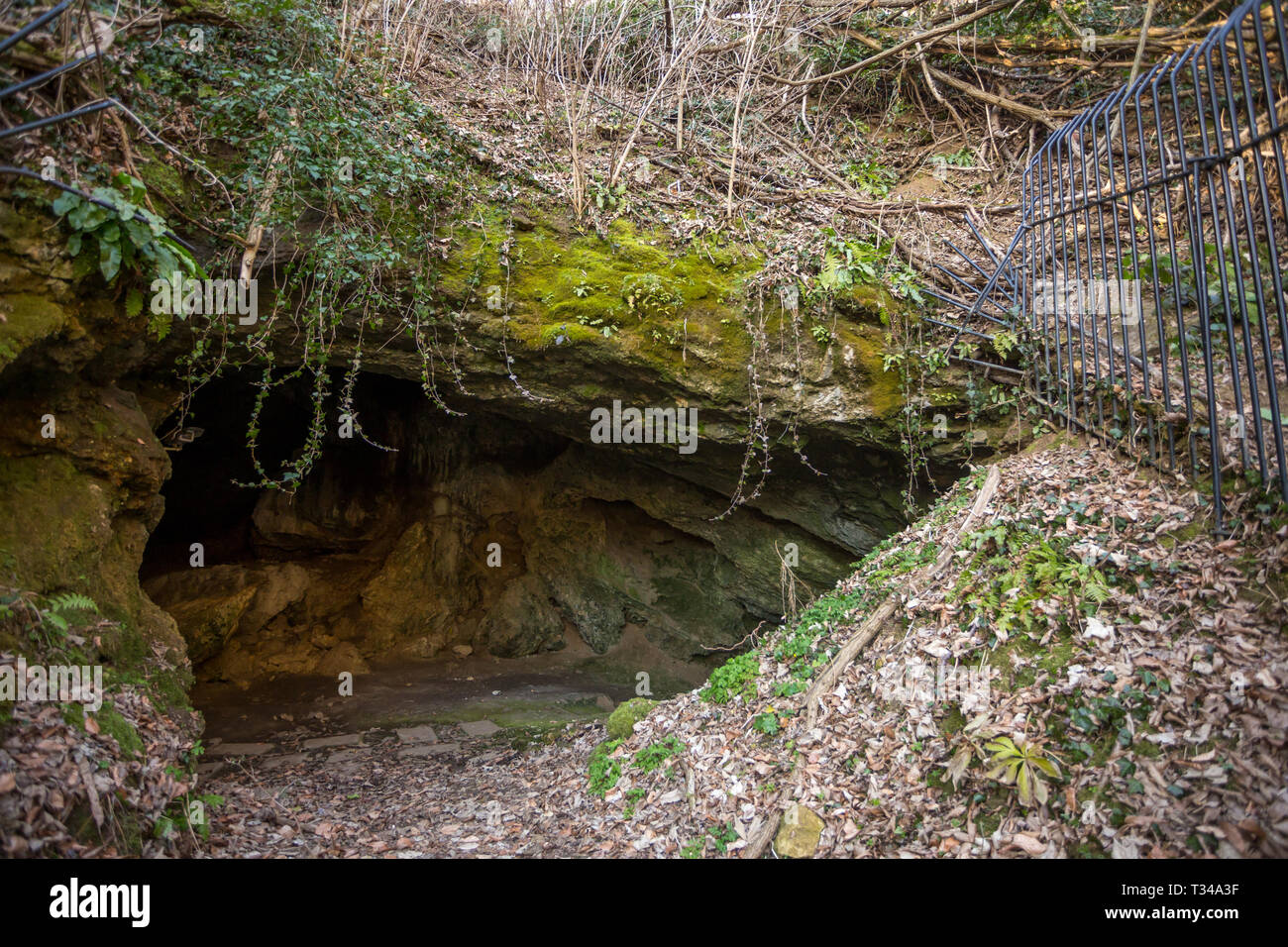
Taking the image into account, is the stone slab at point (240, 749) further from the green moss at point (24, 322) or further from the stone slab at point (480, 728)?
the green moss at point (24, 322)

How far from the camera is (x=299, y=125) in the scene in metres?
4.93

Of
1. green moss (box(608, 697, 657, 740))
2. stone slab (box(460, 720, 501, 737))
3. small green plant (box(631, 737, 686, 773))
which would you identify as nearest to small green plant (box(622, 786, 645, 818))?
small green plant (box(631, 737, 686, 773))

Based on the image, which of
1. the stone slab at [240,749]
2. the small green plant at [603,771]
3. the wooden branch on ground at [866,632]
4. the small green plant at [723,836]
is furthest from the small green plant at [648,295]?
the stone slab at [240,749]

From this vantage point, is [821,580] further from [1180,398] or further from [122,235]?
[122,235]

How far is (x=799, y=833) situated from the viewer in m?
3.22

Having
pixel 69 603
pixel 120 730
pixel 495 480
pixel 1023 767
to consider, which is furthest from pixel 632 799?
pixel 495 480

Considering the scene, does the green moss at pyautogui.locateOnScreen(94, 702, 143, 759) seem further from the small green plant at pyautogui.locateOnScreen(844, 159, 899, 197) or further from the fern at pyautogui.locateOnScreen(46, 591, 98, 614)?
the small green plant at pyautogui.locateOnScreen(844, 159, 899, 197)

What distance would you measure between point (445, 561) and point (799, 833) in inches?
305

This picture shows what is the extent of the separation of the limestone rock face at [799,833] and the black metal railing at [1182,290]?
2489 millimetres

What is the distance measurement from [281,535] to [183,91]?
21.0 ft

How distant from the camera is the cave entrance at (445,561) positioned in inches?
335

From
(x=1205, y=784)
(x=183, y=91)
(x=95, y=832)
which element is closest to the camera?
(x=1205, y=784)

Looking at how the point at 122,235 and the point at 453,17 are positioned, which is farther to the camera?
the point at 453,17

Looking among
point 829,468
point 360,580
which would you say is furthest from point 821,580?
point 360,580
